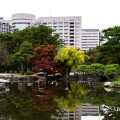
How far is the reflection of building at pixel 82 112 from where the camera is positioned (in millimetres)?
19686

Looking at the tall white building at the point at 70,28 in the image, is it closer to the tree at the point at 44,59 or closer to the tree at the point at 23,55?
the tree at the point at 23,55

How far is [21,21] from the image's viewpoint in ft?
469

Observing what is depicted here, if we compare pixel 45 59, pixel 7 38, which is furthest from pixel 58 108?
pixel 7 38

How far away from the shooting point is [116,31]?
50656mm

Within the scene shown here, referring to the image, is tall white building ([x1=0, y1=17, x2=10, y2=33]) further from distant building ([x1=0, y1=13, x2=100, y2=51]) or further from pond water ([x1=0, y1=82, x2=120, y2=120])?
pond water ([x1=0, y1=82, x2=120, y2=120])

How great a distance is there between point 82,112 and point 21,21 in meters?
124

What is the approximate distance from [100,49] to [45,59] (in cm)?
814

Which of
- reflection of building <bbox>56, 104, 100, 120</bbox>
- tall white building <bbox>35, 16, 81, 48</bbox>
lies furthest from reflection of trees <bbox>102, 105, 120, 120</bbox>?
tall white building <bbox>35, 16, 81, 48</bbox>

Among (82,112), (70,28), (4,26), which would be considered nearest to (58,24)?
(70,28)

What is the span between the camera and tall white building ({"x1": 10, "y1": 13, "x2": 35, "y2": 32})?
470ft

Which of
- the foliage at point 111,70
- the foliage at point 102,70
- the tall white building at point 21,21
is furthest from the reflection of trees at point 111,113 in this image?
the tall white building at point 21,21

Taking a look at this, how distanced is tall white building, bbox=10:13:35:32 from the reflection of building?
120m

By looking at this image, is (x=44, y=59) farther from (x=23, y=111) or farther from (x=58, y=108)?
(x=23, y=111)

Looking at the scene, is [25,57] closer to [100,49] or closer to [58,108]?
[100,49]
